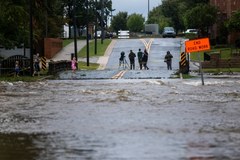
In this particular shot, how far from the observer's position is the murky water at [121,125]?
440 inches

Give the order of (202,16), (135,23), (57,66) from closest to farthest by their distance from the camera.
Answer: (57,66)
(202,16)
(135,23)

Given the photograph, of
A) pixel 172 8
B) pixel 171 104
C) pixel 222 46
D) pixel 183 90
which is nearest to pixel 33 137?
pixel 171 104

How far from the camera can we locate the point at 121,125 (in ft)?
50.1

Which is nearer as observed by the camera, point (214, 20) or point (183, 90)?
point (183, 90)

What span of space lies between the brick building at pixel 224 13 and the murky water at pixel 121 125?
159ft

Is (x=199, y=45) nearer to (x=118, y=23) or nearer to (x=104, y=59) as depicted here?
(x=104, y=59)

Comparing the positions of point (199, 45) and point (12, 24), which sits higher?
point (12, 24)

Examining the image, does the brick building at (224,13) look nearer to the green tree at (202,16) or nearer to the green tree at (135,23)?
the green tree at (202,16)

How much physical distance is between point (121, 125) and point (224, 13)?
6696 cm

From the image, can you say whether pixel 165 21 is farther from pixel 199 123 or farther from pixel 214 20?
pixel 199 123

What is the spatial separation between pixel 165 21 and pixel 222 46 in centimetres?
6617

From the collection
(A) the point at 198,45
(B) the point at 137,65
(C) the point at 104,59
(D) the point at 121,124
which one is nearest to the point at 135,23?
(C) the point at 104,59

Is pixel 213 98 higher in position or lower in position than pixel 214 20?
lower

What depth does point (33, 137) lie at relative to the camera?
43.8 ft
